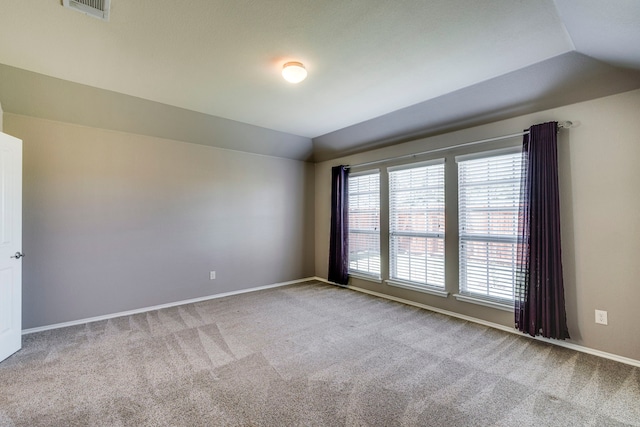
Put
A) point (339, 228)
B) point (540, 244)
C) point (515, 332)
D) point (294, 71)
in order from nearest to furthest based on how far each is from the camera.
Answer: point (294, 71)
point (540, 244)
point (515, 332)
point (339, 228)

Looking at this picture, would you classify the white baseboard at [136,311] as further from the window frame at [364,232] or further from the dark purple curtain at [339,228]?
the window frame at [364,232]

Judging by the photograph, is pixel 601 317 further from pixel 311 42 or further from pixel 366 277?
pixel 311 42

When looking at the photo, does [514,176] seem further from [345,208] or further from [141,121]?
[141,121]

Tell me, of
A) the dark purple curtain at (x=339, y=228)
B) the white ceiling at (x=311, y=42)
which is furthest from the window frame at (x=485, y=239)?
the dark purple curtain at (x=339, y=228)

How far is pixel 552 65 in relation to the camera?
2615 millimetres

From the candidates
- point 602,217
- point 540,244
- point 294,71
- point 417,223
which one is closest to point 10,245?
point 294,71

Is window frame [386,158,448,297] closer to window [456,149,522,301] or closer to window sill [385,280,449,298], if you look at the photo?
window sill [385,280,449,298]

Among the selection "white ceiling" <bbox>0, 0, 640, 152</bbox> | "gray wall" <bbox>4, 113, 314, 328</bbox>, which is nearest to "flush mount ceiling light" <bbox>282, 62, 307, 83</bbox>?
"white ceiling" <bbox>0, 0, 640, 152</bbox>

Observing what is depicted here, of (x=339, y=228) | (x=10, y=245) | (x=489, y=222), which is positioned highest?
(x=489, y=222)

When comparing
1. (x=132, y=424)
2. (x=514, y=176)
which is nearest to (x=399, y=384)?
(x=132, y=424)

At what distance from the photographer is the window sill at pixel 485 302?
10.8 ft

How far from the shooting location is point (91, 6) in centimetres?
193

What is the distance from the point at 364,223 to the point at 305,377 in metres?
3.11

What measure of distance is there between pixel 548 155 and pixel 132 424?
4.17 metres
